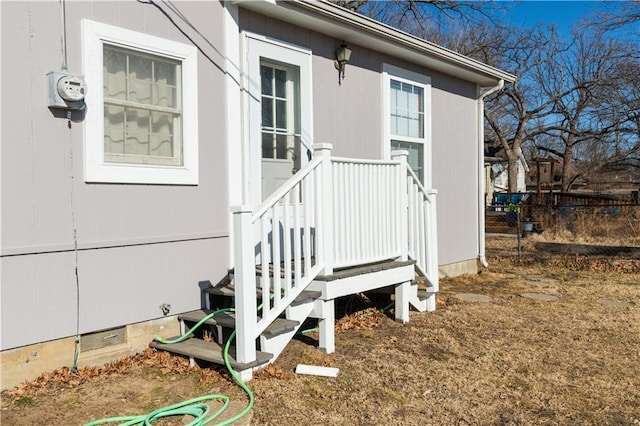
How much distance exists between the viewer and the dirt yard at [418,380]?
3.09 metres

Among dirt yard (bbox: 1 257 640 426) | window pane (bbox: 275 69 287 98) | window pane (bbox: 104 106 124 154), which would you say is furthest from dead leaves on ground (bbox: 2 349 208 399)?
window pane (bbox: 275 69 287 98)

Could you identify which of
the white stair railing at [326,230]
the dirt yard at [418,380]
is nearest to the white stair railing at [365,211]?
the white stair railing at [326,230]

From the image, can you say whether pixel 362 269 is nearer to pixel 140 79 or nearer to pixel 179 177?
Answer: pixel 179 177

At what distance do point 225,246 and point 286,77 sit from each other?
1.87m

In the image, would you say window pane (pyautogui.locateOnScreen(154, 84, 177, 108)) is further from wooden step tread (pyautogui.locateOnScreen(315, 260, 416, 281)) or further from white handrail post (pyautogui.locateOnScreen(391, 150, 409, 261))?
white handrail post (pyautogui.locateOnScreen(391, 150, 409, 261))

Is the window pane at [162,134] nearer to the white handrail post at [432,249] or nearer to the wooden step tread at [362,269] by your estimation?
the wooden step tread at [362,269]

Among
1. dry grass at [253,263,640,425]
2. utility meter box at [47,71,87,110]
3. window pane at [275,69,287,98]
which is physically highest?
window pane at [275,69,287,98]

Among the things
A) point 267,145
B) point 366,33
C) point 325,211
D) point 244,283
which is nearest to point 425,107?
point 366,33

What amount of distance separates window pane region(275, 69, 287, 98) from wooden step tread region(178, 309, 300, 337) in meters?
2.30

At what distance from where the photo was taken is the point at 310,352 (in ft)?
13.5

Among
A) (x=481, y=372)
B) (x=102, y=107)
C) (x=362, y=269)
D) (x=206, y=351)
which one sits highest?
(x=102, y=107)

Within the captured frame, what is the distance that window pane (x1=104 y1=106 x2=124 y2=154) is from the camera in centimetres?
389

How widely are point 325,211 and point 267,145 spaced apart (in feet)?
4.24

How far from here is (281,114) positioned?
5270mm
